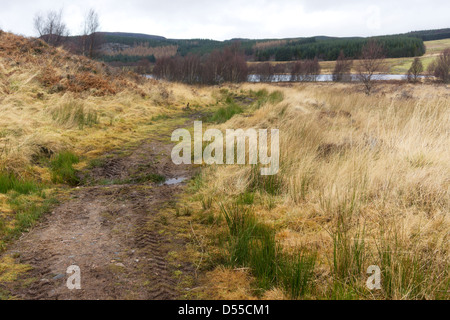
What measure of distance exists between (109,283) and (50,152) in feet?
14.7

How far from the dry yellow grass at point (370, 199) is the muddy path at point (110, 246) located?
99cm

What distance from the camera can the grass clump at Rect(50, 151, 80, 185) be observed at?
5.05 m

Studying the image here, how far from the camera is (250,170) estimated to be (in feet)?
15.7

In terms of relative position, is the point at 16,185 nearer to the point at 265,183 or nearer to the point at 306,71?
the point at 265,183

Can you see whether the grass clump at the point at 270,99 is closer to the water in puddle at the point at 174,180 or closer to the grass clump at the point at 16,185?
the water in puddle at the point at 174,180

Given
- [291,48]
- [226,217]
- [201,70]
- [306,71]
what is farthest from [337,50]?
[226,217]

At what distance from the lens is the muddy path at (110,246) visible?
7.70 ft

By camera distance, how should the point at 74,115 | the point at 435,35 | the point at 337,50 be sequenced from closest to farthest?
the point at 74,115 → the point at 337,50 → the point at 435,35

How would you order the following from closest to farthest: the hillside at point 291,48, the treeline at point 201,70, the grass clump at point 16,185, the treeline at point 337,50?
the grass clump at point 16,185 < the treeline at point 201,70 < the treeline at point 337,50 < the hillside at point 291,48

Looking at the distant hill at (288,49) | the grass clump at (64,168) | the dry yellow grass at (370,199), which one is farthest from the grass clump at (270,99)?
the distant hill at (288,49)

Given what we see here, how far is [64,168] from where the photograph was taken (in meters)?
5.30

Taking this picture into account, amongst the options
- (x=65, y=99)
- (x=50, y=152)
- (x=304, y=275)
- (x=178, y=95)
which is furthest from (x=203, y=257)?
(x=178, y=95)

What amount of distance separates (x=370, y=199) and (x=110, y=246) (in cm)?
302

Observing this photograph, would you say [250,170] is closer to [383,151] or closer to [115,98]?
[383,151]
